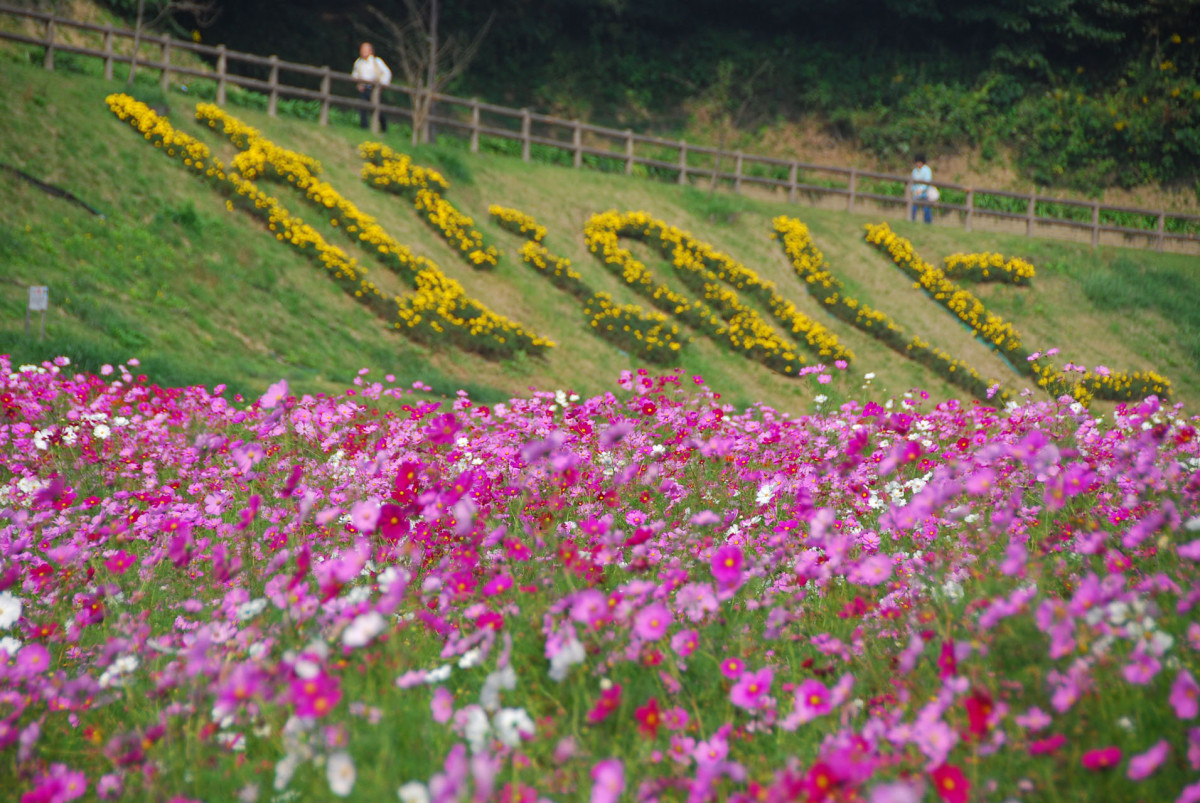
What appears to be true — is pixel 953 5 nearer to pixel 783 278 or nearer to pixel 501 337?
pixel 783 278

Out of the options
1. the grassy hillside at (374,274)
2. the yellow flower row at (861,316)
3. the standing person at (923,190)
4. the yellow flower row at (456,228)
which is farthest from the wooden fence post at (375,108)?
the standing person at (923,190)

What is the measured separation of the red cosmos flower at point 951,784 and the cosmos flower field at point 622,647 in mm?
11

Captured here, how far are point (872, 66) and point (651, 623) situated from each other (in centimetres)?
3253

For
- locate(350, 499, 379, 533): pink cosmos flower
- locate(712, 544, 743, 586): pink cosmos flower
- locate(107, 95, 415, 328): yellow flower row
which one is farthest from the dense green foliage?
locate(350, 499, 379, 533): pink cosmos flower

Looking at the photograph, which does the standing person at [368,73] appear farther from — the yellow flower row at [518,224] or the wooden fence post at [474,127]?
the yellow flower row at [518,224]

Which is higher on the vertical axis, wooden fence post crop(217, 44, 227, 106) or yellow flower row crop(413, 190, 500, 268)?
wooden fence post crop(217, 44, 227, 106)

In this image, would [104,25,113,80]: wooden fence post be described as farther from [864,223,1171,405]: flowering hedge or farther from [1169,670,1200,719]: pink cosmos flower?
[1169,670,1200,719]: pink cosmos flower

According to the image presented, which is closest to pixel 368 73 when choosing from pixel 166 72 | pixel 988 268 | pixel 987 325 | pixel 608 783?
pixel 166 72

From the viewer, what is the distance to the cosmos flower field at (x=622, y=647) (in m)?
1.86

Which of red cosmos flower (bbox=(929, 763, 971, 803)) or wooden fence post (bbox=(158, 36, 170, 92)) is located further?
wooden fence post (bbox=(158, 36, 170, 92))

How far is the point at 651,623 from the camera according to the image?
85.7 inches

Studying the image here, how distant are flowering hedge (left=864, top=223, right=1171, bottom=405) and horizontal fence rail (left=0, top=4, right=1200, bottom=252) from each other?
2306mm

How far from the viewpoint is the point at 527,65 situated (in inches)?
1151

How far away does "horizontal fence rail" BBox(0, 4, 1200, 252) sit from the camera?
51.7 feet
